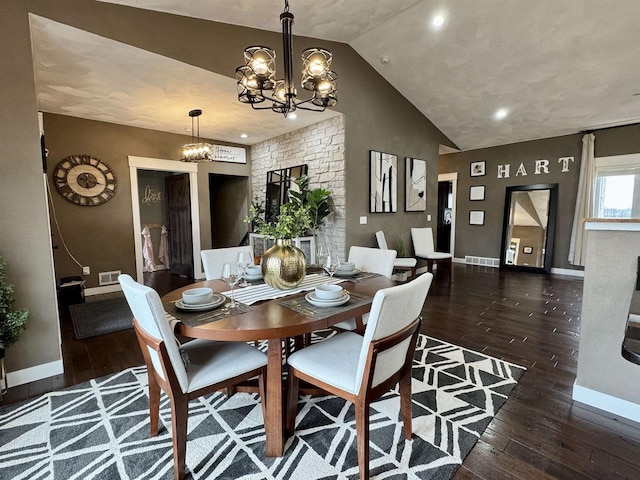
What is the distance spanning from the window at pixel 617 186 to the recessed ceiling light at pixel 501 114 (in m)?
1.79

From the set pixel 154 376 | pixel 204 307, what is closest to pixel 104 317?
pixel 154 376

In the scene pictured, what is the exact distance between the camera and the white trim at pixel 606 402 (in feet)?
5.91

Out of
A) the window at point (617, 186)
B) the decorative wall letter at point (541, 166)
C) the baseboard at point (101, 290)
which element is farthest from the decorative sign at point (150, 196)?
the window at point (617, 186)

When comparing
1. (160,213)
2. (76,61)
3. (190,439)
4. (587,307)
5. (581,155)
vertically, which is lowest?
(190,439)

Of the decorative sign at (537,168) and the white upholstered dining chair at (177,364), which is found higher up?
the decorative sign at (537,168)

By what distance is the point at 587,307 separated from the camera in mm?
1936

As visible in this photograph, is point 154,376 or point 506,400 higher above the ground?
point 154,376

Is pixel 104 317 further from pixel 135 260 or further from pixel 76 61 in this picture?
pixel 76 61

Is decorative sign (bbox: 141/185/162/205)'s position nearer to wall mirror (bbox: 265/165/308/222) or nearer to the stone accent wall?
wall mirror (bbox: 265/165/308/222)

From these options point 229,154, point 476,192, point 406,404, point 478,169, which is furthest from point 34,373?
point 478,169

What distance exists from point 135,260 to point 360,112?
14.0ft

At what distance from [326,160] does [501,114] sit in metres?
3.19

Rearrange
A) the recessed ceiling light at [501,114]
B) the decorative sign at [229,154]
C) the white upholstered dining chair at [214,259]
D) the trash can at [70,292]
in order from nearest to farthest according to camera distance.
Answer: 1. the white upholstered dining chair at [214,259]
2. the trash can at [70,292]
3. the recessed ceiling light at [501,114]
4. the decorative sign at [229,154]

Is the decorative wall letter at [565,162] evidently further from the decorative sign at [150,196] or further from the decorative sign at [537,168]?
the decorative sign at [150,196]
